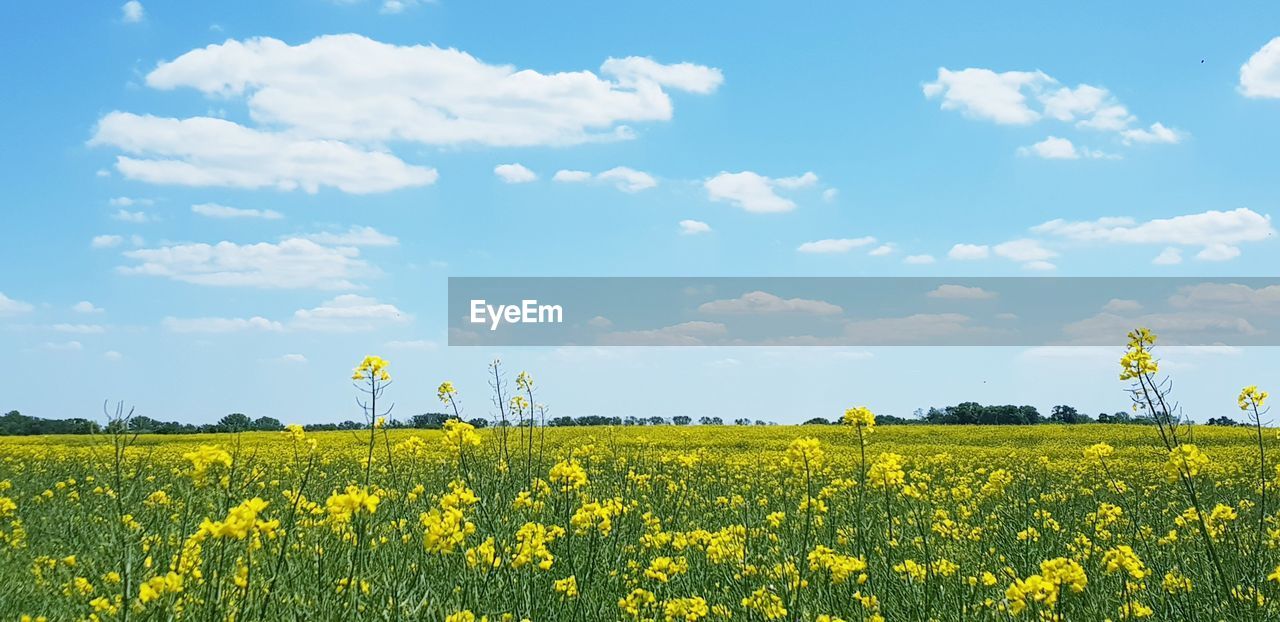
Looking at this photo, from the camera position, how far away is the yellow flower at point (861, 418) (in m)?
3.74

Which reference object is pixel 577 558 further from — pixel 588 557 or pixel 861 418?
pixel 861 418

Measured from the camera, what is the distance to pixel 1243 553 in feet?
17.4

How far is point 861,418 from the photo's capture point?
374 cm

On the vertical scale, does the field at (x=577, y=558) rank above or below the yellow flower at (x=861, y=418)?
below

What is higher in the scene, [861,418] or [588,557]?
[861,418]

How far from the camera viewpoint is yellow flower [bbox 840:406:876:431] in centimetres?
374

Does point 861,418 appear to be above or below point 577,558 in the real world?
above

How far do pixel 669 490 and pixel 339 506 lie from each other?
685 cm

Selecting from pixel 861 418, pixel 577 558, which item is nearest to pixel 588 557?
pixel 577 558

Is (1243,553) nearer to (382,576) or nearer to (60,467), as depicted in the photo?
(382,576)

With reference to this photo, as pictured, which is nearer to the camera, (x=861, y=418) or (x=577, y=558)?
(x=861, y=418)

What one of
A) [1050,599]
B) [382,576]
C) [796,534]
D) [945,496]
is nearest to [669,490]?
[796,534]

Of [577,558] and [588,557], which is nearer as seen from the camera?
[588,557]

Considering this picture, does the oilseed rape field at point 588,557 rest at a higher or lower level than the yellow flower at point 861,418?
lower
